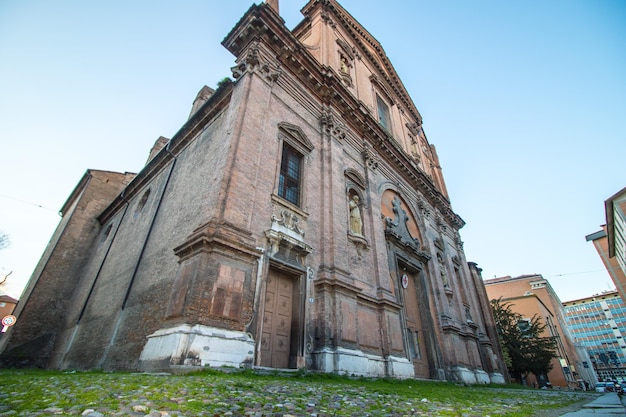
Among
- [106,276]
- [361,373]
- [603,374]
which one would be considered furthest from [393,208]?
[603,374]

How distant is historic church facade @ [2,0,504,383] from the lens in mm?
6547

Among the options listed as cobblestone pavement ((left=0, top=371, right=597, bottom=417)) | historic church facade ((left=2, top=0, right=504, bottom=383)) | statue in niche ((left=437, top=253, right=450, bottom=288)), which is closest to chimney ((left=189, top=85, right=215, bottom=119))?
historic church facade ((left=2, top=0, right=504, bottom=383))

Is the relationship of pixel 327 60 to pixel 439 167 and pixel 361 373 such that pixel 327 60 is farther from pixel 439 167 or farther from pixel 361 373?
pixel 439 167

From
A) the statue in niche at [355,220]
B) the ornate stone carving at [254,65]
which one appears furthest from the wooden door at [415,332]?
the ornate stone carving at [254,65]

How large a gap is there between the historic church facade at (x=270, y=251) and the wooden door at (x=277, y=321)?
0.04m

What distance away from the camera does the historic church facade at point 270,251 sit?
655cm

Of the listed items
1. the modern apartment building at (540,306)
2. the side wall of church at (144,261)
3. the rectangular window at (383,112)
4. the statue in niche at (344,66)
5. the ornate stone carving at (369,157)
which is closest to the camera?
the side wall of church at (144,261)

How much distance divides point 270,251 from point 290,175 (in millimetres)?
3163

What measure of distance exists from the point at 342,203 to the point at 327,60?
8117 millimetres

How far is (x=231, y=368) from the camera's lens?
18.0 feet

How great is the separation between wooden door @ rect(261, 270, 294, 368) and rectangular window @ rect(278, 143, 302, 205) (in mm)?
2566

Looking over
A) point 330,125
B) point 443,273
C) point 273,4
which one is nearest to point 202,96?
point 273,4

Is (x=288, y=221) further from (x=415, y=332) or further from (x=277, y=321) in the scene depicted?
(x=415, y=332)

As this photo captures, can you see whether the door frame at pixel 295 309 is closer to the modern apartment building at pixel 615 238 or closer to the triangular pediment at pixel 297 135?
the triangular pediment at pixel 297 135
